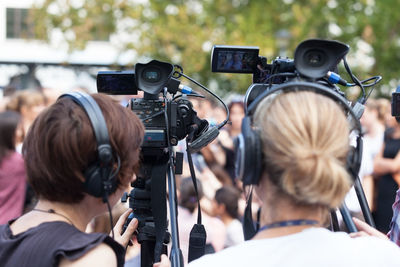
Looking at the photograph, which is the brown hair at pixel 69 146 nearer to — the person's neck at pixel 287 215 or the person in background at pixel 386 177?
the person's neck at pixel 287 215

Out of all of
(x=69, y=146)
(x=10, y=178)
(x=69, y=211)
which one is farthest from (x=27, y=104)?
(x=69, y=146)

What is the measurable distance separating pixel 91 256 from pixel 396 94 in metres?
1.54

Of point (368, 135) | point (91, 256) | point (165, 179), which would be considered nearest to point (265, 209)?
point (91, 256)

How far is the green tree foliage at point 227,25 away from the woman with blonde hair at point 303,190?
10501mm

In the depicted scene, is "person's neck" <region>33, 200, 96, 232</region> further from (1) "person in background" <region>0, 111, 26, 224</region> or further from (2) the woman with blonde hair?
(1) "person in background" <region>0, 111, 26, 224</region>

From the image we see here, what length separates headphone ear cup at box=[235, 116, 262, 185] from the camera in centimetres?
152

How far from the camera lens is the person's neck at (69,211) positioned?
5.83 feet

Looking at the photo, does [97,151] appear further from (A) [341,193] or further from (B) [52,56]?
(B) [52,56]

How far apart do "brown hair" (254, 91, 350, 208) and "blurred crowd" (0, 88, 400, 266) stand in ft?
6.62

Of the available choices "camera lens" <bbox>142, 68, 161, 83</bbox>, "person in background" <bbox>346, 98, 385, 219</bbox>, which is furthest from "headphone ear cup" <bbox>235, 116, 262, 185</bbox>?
"person in background" <bbox>346, 98, 385, 219</bbox>

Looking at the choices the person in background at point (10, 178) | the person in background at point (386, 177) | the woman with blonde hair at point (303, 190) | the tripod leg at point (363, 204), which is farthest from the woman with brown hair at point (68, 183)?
the person in background at point (386, 177)

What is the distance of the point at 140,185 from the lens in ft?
8.27

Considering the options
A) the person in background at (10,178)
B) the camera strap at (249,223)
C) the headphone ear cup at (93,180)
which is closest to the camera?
the headphone ear cup at (93,180)

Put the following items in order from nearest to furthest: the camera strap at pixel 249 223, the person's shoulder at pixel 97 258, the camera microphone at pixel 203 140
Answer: the person's shoulder at pixel 97 258 < the camera strap at pixel 249 223 < the camera microphone at pixel 203 140
